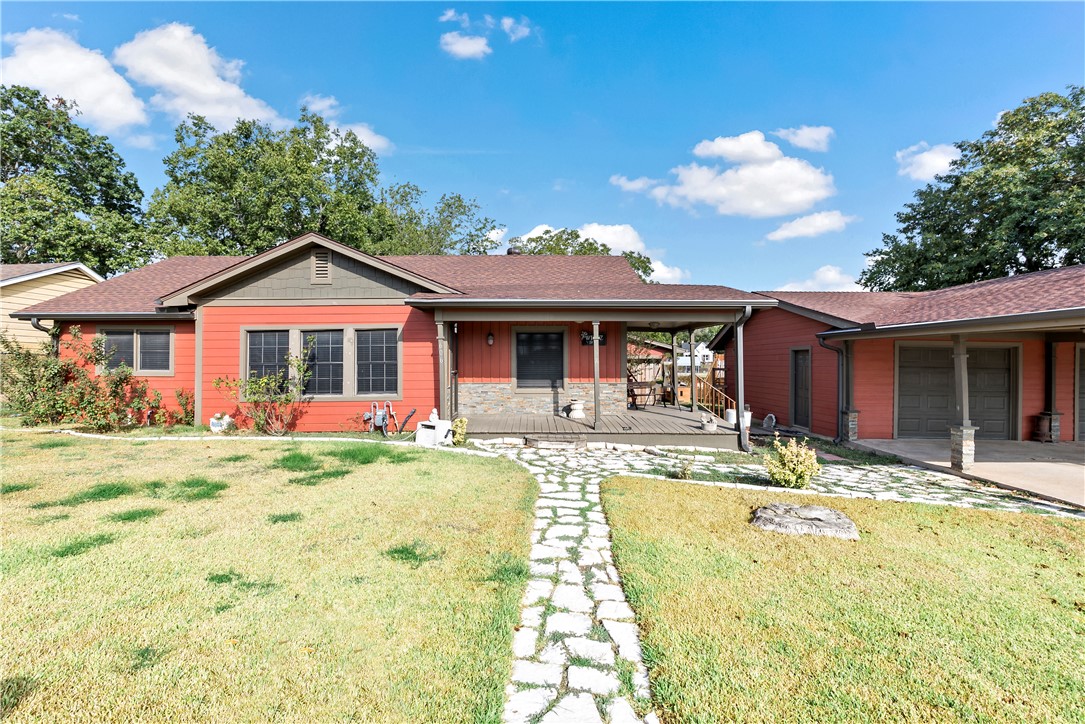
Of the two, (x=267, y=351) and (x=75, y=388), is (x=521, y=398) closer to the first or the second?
(x=267, y=351)

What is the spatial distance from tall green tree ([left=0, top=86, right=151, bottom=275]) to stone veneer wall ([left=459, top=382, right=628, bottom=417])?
22559mm

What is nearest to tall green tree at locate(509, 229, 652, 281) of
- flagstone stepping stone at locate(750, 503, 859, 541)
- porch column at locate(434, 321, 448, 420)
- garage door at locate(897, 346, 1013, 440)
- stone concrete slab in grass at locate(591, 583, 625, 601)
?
garage door at locate(897, 346, 1013, 440)

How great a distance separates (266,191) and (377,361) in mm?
16562

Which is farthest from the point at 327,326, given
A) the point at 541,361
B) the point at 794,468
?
the point at 794,468

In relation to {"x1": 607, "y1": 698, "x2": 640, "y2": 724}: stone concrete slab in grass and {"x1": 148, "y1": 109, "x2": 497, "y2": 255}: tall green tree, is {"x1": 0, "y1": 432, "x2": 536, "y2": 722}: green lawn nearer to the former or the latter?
{"x1": 607, "y1": 698, "x2": 640, "y2": 724}: stone concrete slab in grass

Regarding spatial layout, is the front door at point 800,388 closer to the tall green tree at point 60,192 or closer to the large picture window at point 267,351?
the large picture window at point 267,351

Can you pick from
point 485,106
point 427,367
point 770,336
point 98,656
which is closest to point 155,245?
point 485,106

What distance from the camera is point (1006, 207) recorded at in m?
16.2

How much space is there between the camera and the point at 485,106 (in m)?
15.2

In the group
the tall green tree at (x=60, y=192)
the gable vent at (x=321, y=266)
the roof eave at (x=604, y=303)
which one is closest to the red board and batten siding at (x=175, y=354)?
the gable vent at (x=321, y=266)

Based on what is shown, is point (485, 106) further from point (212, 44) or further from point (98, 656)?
point (98, 656)

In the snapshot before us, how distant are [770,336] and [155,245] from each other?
90.3 ft

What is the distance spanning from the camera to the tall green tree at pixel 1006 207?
592 inches

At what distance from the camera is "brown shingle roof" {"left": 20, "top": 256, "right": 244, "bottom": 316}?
379 inches
